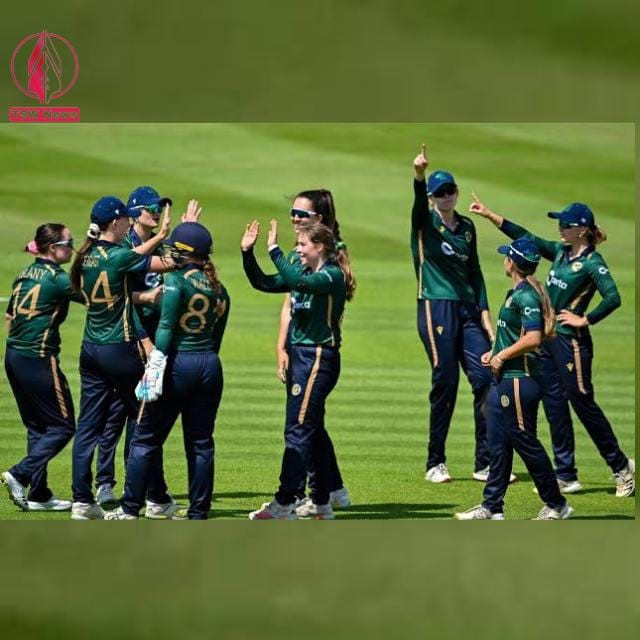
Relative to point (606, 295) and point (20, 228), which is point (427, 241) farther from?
point (20, 228)

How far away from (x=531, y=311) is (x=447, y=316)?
5.38ft

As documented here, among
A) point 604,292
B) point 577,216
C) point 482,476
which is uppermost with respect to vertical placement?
point 577,216

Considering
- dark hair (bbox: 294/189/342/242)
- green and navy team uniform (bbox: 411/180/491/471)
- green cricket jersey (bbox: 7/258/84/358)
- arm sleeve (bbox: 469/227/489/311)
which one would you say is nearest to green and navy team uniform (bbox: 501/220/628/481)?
arm sleeve (bbox: 469/227/489/311)

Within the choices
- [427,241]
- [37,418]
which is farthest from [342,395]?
[37,418]

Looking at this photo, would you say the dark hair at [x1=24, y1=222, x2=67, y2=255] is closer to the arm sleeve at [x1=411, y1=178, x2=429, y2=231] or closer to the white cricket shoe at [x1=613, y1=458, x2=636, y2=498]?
the arm sleeve at [x1=411, y1=178, x2=429, y2=231]

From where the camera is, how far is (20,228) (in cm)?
1784

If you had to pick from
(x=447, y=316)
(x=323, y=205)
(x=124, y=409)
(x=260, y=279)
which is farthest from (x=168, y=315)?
(x=447, y=316)

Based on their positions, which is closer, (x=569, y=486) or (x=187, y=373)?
(x=187, y=373)

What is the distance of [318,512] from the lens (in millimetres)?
10086

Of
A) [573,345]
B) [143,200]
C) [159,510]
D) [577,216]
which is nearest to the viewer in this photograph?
[159,510]

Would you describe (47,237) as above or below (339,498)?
above

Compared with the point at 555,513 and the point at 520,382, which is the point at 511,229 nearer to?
the point at 520,382

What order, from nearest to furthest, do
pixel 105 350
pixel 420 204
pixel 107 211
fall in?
1. pixel 107 211
2. pixel 105 350
3. pixel 420 204

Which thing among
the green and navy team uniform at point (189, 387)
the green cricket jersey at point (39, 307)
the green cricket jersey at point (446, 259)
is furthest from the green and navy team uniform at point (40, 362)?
the green cricket jersey at point (446, 259)
